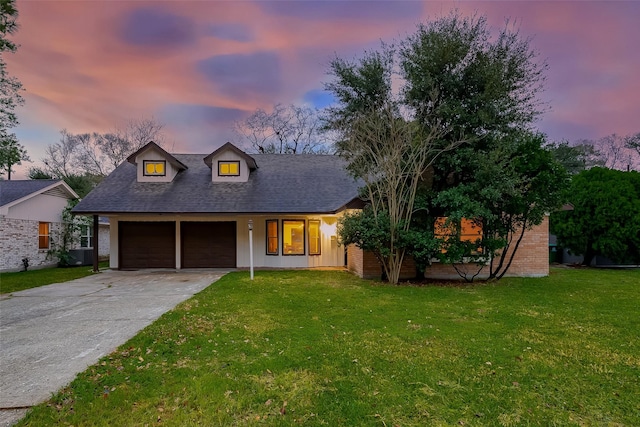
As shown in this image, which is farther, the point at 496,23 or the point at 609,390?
the point at 496,23

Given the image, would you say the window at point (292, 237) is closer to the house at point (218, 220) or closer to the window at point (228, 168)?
the house at point (218, 220)

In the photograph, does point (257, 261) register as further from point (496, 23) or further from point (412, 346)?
point (496, 23)

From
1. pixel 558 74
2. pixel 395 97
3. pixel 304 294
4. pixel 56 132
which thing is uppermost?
pixel 56 132

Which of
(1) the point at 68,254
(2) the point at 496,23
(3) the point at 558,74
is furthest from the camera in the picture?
(1) the point at 68,254

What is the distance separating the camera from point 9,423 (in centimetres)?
260

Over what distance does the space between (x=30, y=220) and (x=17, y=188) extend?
1810 millimetres

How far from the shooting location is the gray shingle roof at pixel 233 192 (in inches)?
476

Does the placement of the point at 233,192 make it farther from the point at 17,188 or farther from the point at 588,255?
the point at 588,255

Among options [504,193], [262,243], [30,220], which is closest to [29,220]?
[30,220]

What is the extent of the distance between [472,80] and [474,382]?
8251 mm

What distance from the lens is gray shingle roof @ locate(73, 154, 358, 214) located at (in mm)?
12102

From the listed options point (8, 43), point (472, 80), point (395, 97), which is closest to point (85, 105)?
point (8, 43)

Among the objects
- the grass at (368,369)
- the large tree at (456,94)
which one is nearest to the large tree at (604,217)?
the large tree at (456,94)

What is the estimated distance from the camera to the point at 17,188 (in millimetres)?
14617
